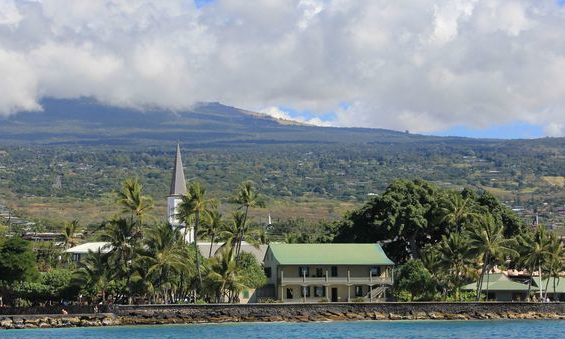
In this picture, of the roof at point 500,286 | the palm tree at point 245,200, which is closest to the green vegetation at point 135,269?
the palm tree at point 245,200

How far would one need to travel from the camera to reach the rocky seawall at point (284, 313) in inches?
2648

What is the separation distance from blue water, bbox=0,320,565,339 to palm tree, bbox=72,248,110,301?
752 centimetres

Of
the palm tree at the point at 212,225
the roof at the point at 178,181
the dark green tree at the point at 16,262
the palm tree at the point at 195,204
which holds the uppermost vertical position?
the roof at the point at 178,181

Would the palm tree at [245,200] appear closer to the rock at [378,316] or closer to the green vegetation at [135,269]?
the green vegetation at [135,269]

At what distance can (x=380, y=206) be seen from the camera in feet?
296

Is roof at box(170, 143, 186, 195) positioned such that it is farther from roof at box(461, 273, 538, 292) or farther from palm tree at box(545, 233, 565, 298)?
palm tree at box(545, 233, 565, 298)

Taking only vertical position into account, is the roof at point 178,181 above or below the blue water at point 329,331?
above

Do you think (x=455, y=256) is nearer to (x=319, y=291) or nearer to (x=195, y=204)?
(x=319, y=291)

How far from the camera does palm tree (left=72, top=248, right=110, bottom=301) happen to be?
72.7m

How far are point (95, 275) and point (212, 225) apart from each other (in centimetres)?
1061

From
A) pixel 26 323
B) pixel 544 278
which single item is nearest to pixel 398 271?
pixel 544 278

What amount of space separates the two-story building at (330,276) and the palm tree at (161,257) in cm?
959

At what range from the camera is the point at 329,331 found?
201ft

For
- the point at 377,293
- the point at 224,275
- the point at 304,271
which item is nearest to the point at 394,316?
the point at 377,293
